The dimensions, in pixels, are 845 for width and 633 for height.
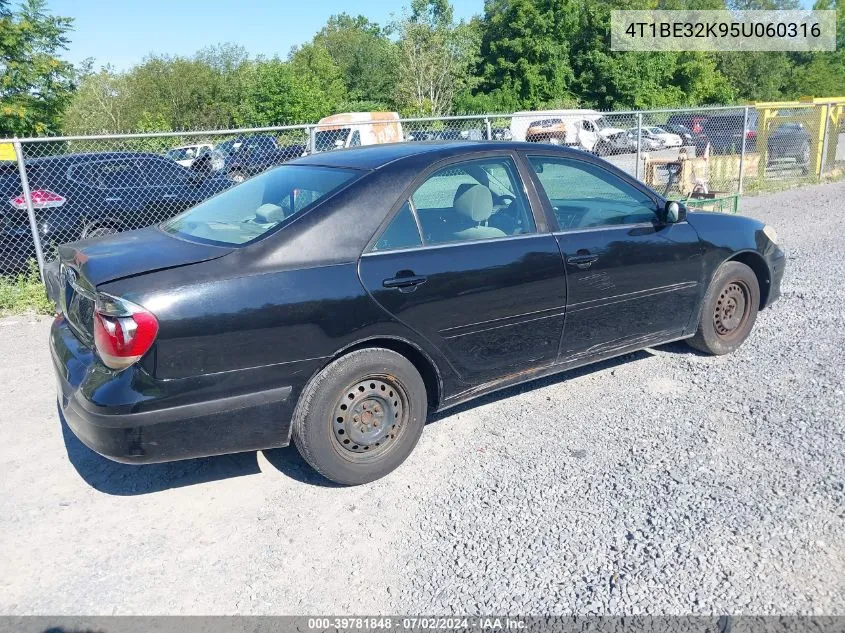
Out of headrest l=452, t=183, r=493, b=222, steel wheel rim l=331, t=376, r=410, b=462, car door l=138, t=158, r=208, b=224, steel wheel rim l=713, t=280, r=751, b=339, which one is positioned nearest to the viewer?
steel wheel rim l=331, t=376, r=410, b=462

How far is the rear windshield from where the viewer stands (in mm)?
3611

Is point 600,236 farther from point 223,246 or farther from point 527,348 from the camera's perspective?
point 223,246

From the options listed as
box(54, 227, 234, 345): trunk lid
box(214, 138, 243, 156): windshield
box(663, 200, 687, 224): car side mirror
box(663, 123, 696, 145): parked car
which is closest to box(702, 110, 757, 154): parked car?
box(663, 123, 696, 145): parked car

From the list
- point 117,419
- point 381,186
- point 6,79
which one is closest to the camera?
point 117,419

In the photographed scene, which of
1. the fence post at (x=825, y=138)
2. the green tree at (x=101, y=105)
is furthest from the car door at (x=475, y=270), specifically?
the green tree at (x=101, y=105)

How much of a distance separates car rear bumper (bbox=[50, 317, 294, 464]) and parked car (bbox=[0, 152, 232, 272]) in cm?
549

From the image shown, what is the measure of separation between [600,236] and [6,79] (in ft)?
72.4

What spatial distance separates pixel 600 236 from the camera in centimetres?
430

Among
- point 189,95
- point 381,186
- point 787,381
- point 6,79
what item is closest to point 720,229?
point 787,381

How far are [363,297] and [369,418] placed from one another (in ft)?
2.14

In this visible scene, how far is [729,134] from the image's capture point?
18.9 m

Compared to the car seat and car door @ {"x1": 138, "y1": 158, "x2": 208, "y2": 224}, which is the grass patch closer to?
car door @ {"x1": 138, "y1": 158, "x2": 208, "y2": 224}

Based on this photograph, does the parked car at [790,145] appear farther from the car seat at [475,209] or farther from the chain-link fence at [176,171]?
the car seat at [475,209]

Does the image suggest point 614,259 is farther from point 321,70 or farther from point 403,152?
point 321,70
